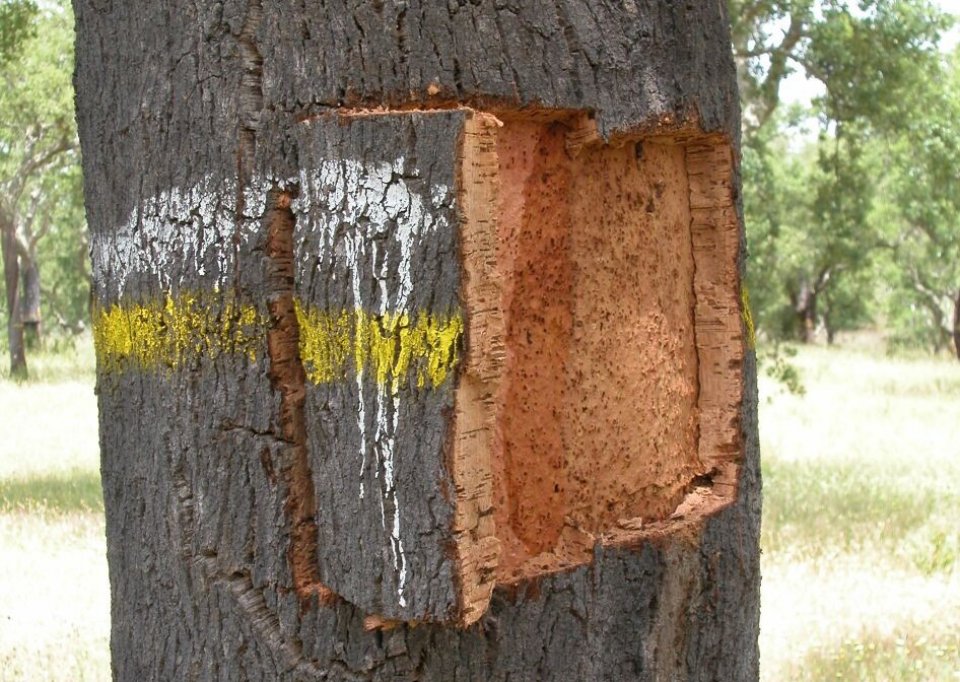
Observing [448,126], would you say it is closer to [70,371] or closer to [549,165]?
[549,165]

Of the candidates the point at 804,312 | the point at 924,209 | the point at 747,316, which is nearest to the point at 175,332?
the point at 747,316

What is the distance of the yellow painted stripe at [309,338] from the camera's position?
182cm

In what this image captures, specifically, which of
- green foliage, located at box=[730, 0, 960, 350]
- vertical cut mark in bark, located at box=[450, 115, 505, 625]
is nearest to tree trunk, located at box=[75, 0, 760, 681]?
vertical cut mark in bark, located at box=[450, 115, 505, 625]

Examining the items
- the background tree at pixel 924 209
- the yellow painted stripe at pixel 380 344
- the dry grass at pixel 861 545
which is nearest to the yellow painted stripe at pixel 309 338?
the yellow painted stripe at pixel 380 344

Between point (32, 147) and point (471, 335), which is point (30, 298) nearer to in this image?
point (32, 147)

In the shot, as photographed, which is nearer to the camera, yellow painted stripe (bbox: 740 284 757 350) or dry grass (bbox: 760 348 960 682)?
yellow painted stripe (bbox: 740 284 757 350)

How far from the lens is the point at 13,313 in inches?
622

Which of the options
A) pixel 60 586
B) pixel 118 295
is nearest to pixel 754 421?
A: pixel 118 295

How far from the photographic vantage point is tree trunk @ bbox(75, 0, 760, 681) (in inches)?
72.7

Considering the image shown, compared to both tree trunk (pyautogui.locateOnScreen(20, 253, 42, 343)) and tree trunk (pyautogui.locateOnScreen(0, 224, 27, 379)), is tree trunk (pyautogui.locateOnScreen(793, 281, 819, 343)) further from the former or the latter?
tree trunk (pyautogui.locateOnScreen(0, 224, 27, 379))

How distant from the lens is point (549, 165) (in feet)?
6.91

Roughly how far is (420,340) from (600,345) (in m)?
0.49

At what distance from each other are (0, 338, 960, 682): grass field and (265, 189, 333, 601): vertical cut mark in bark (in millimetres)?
2766

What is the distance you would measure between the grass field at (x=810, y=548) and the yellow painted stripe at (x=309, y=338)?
2645mm
